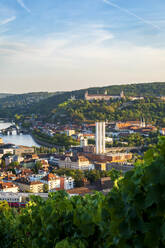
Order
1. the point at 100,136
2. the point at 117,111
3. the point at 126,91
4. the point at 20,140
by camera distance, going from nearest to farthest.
A: the point at 100,136
the point at 20,140
the point at 117,111
the point at 126,91

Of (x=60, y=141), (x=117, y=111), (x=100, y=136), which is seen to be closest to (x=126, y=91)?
(x=117, y=111)

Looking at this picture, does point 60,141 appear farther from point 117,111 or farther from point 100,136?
point 117,111

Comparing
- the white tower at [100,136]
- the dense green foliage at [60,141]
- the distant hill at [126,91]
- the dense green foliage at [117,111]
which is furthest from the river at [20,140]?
the distant hill at [126,91]

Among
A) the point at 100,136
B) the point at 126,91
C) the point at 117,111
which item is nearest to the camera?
the point at 100,136

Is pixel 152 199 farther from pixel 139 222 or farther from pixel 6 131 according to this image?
pixel 6 131

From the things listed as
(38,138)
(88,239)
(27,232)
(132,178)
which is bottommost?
(38,138)

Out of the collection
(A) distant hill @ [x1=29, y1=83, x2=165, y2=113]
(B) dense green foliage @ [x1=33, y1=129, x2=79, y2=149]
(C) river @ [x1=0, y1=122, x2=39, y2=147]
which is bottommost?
(C) river @ [x1=0, y1=122, x2=39, y2=147]

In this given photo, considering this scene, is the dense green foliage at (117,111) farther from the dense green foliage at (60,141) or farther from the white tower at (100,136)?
the white tower at (100,136)

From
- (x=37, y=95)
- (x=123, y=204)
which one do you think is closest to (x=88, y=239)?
(x=123, y=204)

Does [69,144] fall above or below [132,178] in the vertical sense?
below

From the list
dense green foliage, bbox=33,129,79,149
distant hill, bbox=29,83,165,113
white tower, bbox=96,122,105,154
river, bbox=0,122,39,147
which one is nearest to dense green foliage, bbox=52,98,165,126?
river, bbox=0,122,39,147

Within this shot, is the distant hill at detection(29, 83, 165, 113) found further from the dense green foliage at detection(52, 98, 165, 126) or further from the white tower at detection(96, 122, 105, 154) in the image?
the white tower at detection(96, 122, 105, 154)
